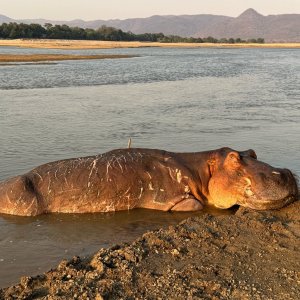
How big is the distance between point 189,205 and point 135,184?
0.97 metres

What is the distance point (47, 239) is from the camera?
7152mm

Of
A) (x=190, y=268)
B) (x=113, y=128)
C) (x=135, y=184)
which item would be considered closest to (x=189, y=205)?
(x=135, y=184)

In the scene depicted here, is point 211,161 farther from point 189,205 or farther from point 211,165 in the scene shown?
point 189,205

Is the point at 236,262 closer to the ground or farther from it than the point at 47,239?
farther from it

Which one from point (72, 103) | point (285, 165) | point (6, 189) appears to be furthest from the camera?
point (72, 103)

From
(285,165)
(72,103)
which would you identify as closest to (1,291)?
(285,165)

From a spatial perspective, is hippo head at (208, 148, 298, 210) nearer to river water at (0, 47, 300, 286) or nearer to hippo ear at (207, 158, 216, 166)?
hippo ear at (207, 158, 216, 166)

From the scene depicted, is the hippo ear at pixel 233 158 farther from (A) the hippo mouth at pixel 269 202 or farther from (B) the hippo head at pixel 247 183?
(A) the hippo mouth at pixel 269 202

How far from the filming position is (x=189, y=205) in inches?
328

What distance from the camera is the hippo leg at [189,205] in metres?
8.31

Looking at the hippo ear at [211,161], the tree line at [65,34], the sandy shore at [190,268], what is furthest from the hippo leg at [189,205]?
the tree line at [65,34]

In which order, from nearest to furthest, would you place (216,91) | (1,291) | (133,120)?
(1,291) < (133,120) < (216,91)

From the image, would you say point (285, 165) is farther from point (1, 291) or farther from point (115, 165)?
point (1, 291)

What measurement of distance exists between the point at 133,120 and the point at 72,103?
4.73 meters
